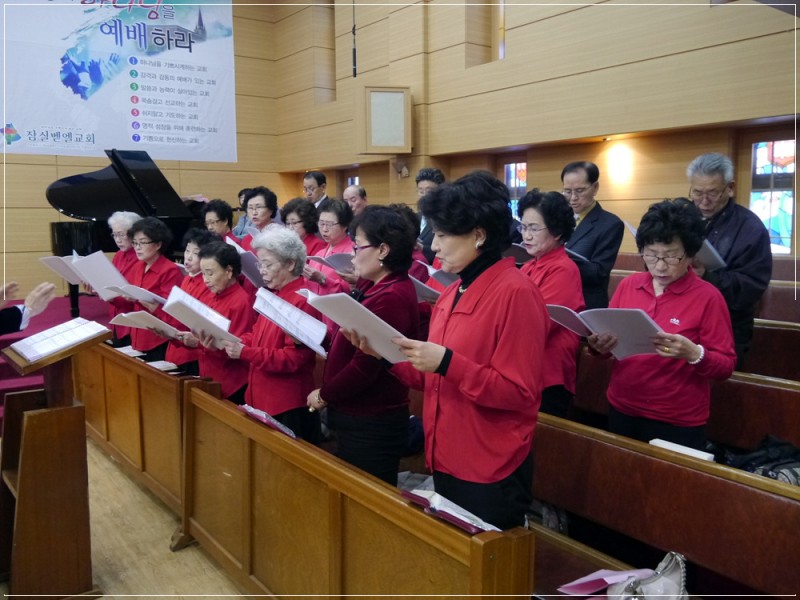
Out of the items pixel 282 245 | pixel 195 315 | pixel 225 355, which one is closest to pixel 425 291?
pixel 282 245

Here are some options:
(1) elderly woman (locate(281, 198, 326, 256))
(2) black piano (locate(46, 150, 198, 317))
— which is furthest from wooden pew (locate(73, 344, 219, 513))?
(2) black piano (locate(46, 150, 198, 317))

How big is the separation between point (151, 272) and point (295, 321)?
1.95 meters

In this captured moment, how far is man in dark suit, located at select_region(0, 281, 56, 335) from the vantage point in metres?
2.41

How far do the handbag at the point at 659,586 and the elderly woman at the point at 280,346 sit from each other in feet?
4.44

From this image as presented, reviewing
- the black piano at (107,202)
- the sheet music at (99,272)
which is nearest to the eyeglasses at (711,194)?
the sheet music at (99,272)

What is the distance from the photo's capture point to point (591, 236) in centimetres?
293

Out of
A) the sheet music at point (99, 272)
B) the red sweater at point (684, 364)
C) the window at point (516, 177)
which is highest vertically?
the window at point (516, 177)

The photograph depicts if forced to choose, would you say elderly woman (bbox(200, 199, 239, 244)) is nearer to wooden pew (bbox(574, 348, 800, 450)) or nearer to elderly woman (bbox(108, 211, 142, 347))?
elderly woman (bbox(108, 211, 142, 347))

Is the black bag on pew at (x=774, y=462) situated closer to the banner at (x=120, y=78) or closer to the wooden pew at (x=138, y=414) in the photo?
the wooden pew at (x=138, y=414)

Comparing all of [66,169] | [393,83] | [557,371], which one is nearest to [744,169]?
[557,371]

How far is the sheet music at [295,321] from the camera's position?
1938mm

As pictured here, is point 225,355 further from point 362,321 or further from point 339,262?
point 362,321

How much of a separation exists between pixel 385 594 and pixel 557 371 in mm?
1054

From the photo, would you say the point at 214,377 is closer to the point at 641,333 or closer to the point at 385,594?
the point at 385,594
